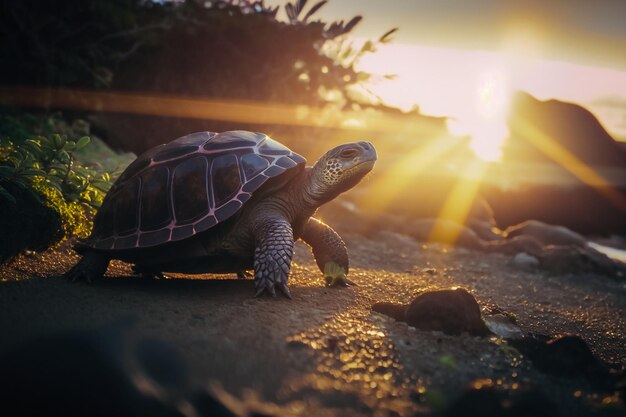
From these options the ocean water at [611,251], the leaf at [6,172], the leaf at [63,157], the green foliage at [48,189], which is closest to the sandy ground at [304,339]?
the green foliage at [48,189]

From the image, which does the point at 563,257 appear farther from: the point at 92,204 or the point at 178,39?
the point at 178,39

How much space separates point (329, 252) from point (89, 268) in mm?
2046

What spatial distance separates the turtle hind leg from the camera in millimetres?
3855

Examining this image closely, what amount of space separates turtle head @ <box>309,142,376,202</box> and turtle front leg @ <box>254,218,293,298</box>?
2.20 feet

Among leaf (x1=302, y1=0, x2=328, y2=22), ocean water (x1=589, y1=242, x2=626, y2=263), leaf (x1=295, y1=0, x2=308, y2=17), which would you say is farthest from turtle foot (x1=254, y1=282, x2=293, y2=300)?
ocean water (x1=589, y1=242, x2=626, y2=263)

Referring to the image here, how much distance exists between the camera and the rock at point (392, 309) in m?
3.50

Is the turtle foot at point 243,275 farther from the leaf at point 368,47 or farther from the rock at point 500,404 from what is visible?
the leaf at point 368,47

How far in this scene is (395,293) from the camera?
449 cm

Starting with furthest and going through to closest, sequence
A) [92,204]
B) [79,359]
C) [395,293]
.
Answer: [92,204], [395,293], [79,359]

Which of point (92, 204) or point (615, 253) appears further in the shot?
point (615, 253)

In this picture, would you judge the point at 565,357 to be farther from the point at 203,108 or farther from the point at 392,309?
the point at 203,108

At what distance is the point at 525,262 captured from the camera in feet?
26.4

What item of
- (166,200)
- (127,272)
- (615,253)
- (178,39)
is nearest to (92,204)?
(127,272)

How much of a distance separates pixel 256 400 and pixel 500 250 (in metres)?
8.00
